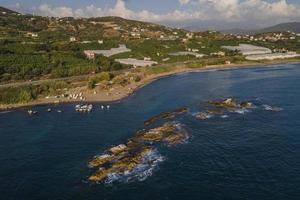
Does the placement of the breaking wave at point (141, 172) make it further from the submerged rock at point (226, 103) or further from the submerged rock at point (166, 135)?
the submerged rock at point (226, 103)

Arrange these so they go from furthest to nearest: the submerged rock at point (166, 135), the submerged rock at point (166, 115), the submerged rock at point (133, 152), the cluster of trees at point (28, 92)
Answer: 1. the cluster of trees at point (28, 92)
2. the submerged rock at point (166, 115)
3. the submerged rock at point (166, 135)
4. the submerged rock at point (133, 152)

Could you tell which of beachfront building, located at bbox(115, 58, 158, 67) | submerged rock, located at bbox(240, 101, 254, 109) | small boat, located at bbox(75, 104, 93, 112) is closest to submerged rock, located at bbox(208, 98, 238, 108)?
submerged rock, located at bbox(240, 101, 254, 109)

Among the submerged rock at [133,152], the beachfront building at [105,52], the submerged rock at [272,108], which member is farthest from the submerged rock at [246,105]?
the beachfront building at [105,52]

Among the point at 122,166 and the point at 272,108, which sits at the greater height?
the point at 272,108

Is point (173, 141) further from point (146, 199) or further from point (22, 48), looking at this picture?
Answer: point (22, 48)

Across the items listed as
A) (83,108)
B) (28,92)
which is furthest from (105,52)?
(83,108)

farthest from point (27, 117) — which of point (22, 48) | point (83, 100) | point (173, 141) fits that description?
point (22, 48)

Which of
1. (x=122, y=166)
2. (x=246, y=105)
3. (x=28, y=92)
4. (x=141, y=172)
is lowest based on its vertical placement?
(x=141, y=172)

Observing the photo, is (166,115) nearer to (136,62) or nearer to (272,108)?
(272,108)
